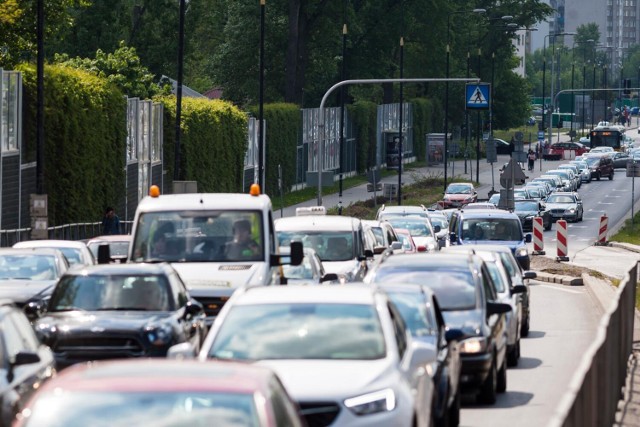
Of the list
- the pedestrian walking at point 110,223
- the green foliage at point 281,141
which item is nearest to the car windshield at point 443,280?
the pedestrian walking at point 110,223

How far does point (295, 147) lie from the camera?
84312 mm

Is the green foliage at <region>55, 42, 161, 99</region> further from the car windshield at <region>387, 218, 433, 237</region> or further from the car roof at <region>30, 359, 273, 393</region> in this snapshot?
the car roof at <region>30, 359, 273, 393</region>

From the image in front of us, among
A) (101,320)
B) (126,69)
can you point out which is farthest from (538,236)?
(101,320)

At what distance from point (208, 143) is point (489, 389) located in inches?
1699

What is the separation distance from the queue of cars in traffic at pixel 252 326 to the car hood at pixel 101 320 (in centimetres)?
2

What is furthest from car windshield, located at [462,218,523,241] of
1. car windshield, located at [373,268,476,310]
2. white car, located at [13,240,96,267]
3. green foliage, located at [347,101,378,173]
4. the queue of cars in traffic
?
green foliage, located at [347,101,378,173]

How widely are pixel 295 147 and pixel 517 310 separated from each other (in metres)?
61.6

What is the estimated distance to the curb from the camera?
138 feet

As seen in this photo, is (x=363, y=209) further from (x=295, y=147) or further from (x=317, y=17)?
(x=317, y=17)

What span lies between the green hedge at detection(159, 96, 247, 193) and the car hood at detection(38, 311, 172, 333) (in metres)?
39.2

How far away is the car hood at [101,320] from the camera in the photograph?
1689cm

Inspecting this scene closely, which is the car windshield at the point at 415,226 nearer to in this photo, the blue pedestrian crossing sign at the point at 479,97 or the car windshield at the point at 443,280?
the car windshield at the point at 443,280

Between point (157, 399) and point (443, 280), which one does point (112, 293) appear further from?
point (157, 399)

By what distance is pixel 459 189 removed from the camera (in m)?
77.4
